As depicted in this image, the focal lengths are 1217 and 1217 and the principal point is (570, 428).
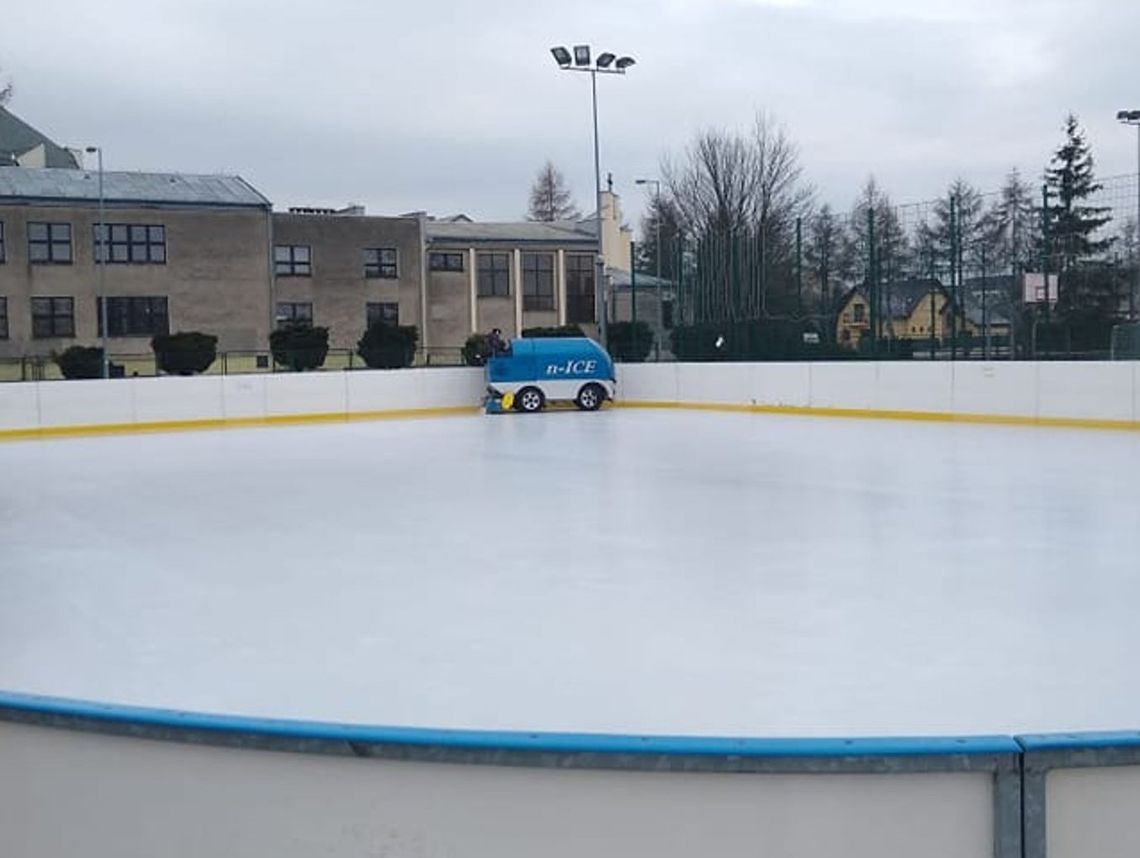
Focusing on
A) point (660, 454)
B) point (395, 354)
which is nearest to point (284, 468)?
point (660, 454)

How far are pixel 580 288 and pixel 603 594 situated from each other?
133ft

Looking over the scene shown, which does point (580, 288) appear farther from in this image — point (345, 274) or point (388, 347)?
point (388, 347)

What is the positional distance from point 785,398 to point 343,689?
16.3m

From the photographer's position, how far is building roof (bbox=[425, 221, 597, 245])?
1732 inches

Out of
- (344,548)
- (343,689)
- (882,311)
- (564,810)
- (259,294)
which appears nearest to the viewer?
(564,810)

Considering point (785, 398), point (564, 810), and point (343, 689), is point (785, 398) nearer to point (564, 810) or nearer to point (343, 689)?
point (343, 689)

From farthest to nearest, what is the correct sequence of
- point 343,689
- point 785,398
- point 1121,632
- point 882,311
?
Answer: point 785,398, point 882,311, point 1121,632, point 343,689

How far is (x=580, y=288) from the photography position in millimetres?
45938

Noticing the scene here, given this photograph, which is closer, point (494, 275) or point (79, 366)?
point (79, 366)

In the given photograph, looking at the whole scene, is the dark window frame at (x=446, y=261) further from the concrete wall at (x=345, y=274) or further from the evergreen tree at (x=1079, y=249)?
the evergreen tree at (x=1079, y=249)

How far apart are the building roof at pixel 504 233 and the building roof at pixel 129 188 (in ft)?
21.8

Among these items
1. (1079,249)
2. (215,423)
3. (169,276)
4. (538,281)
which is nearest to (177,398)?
(215,423)

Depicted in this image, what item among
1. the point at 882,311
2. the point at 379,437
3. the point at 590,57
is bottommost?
the point at 379,437

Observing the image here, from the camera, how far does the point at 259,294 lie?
39500mm
